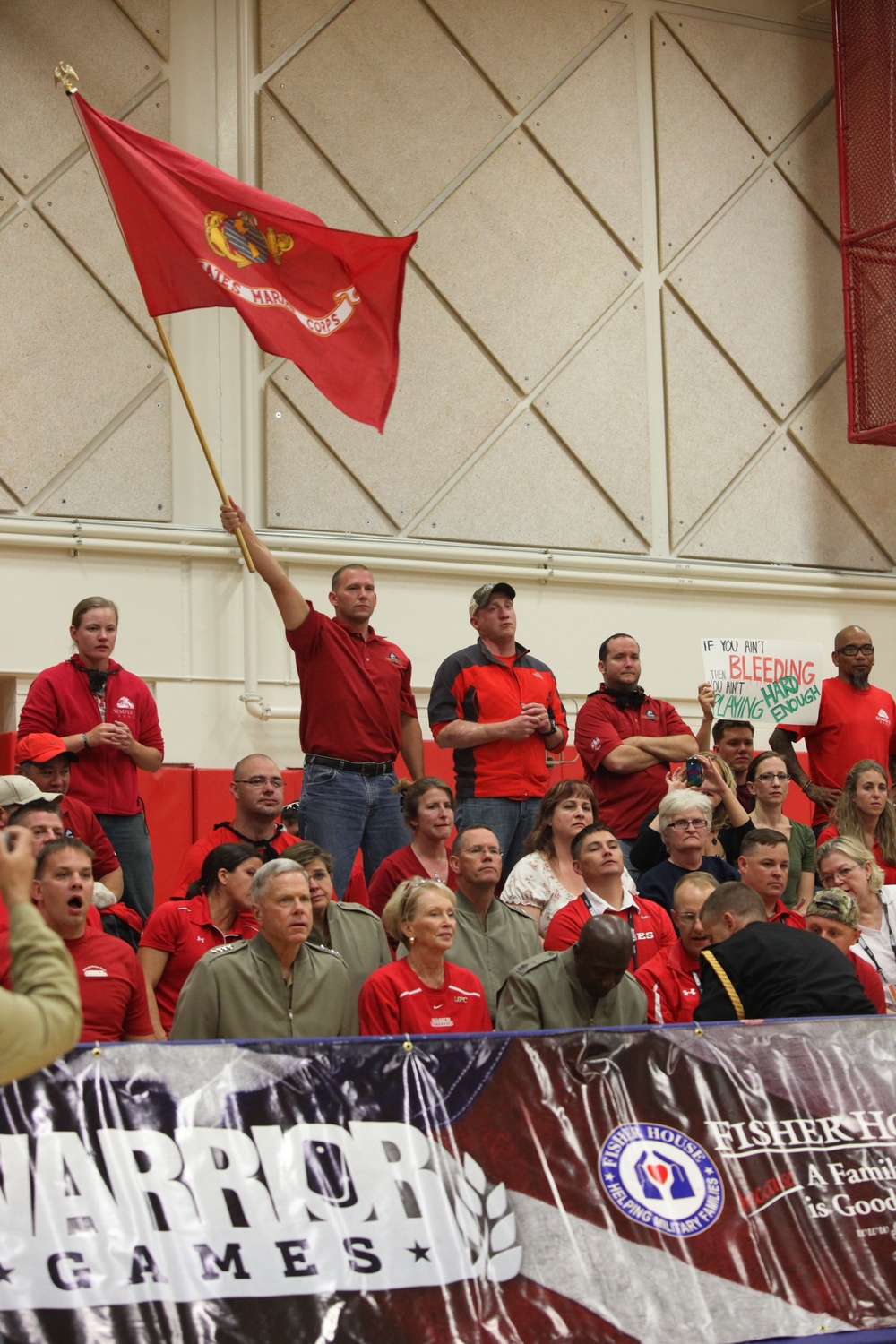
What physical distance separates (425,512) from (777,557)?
96.6 inches

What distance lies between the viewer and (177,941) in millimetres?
5508

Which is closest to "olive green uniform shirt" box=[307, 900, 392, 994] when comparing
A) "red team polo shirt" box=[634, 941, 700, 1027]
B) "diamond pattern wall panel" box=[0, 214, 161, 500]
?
"red team polo shirt" box=[634, 941, 700, 1027]

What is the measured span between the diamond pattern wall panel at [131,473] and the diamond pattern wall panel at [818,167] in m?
4.63

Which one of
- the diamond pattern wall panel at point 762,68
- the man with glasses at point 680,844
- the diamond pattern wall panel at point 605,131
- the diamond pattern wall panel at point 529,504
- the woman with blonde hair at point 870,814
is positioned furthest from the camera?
the diamond pattern wall panel at point 762,68

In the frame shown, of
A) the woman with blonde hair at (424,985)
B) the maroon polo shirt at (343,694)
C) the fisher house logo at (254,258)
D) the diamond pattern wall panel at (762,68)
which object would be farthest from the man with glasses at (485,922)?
the diamond pattern wall panel at (762,68)

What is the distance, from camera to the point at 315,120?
9.12m

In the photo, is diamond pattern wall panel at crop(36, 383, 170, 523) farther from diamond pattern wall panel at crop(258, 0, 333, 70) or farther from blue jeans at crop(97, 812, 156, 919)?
blue jeans at crop(97, 812, 156, 919)

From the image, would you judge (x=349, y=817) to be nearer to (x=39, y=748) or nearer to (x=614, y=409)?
(x=39, y=748)

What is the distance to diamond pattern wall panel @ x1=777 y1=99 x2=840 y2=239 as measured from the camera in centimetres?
1051

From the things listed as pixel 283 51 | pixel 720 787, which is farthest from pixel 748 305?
pixel 720 787

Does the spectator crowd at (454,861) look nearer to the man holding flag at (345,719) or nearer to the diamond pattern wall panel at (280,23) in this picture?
the man holding flag at (345,719)

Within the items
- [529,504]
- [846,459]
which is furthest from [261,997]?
[846,459]

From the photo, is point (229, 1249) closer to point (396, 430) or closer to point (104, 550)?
point (104, 550)

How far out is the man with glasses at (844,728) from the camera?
27.4ft
